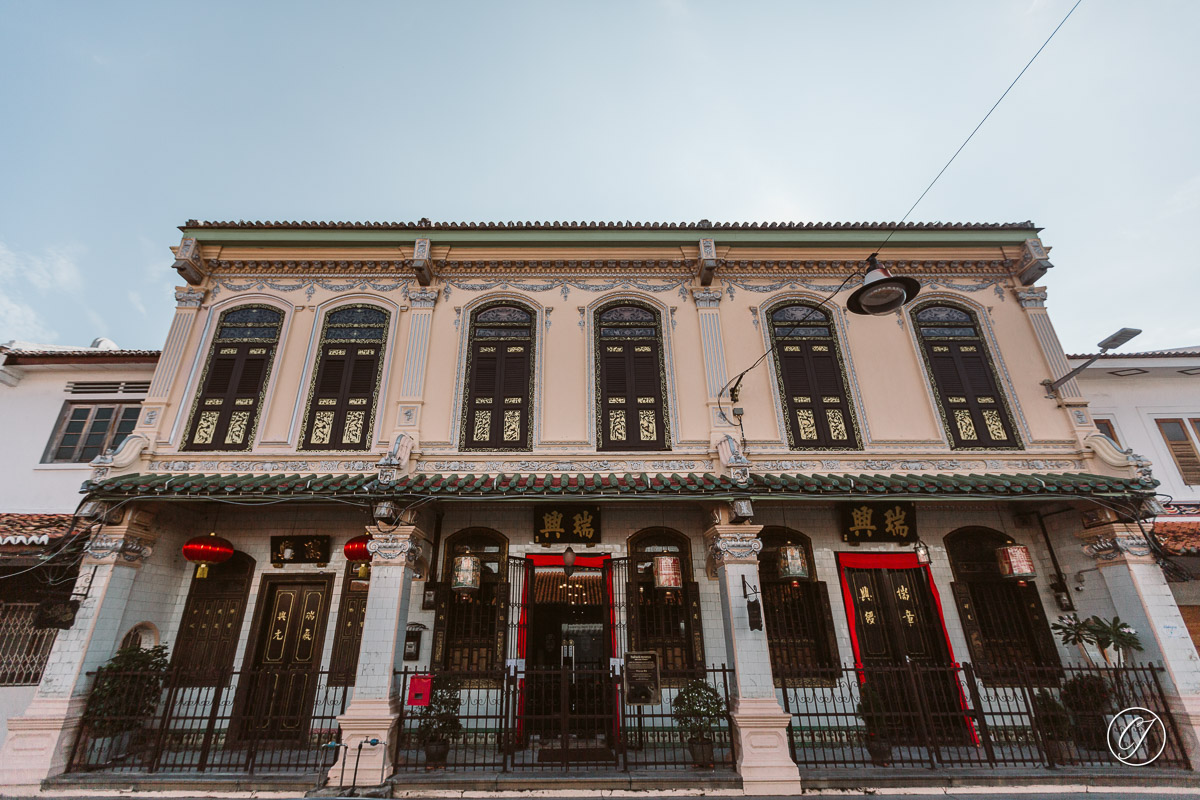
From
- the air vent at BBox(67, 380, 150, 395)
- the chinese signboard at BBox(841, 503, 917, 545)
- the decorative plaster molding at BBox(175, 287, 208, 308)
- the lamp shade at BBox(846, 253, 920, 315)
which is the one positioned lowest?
the chinese signboard at BBox(841, 503, 917, 545)

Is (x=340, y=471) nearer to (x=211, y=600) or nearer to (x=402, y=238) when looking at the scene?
(x=211, y=600)

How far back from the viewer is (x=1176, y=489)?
11.4m

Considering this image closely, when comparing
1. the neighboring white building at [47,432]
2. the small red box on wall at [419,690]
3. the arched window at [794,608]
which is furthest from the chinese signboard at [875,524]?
the neighboring white building at [47,432]

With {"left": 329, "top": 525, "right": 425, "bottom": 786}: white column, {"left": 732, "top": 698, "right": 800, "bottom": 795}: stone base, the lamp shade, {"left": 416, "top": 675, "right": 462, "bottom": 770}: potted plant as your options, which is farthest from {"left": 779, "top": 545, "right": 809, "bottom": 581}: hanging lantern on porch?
{"left": 329, "top": 525, "right": 425, "bottom": 786}: white column

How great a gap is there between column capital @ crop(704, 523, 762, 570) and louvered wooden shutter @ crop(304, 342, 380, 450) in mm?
6608

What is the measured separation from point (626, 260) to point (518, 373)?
3495mm

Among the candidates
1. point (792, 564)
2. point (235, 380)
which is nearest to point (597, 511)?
point (792, 564)

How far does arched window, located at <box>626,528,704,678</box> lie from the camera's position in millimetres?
8906

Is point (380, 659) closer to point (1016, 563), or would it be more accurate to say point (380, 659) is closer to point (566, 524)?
point (566, 524)

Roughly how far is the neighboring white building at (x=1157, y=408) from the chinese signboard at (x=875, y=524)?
6.32 meters

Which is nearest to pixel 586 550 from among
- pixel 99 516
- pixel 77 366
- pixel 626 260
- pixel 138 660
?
pixel 626 260

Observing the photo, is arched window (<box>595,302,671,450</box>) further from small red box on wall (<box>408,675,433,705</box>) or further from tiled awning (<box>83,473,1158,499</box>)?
small red box on wall (<box>408,675,433,705</box>)

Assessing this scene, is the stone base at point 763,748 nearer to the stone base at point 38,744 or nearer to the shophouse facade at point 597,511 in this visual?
the shophouse facade at point 597,511

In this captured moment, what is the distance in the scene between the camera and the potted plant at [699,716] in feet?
23.9
